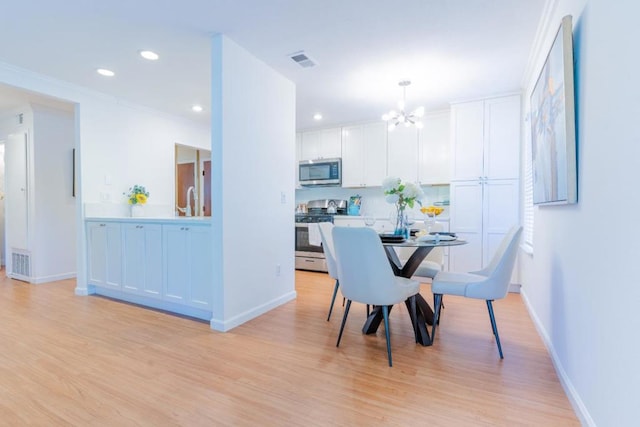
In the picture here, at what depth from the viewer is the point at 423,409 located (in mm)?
1664

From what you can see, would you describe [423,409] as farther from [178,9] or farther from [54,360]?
[178,9]

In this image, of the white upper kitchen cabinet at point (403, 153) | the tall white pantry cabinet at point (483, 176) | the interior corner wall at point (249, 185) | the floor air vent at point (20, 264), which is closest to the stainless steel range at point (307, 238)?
the white upper kitchen cabinet at point (403, 153)

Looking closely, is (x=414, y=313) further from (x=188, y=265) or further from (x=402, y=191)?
(x=188, y=265)

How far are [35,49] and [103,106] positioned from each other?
115 cm

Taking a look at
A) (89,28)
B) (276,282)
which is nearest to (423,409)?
(276,282)

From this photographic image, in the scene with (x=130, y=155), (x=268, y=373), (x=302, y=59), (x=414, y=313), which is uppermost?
(x=302, y=59)

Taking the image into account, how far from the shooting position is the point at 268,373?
2.03m

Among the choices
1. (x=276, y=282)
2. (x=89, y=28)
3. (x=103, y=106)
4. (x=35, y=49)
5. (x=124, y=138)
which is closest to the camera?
(x=89, y=28)

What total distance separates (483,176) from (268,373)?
3.56 meters

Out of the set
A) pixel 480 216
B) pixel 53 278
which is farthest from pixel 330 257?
pixel 53 278

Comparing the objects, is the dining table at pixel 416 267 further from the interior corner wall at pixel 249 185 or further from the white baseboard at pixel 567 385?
the interior corner wall at pixel 249 185

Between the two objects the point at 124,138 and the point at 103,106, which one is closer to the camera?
the point at 103,106

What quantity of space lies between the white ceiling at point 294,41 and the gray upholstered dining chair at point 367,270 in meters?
1.64

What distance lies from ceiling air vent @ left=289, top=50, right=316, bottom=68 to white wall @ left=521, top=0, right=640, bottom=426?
6.42 feet
